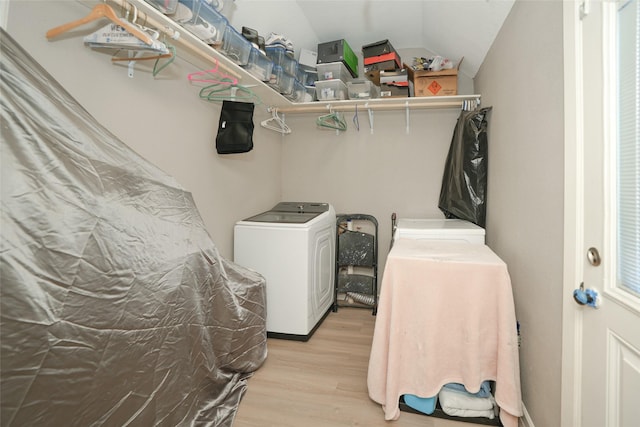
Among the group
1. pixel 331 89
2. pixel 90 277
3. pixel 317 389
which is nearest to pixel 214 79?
pixel 331 89

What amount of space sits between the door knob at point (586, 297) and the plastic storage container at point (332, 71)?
7.96 ft

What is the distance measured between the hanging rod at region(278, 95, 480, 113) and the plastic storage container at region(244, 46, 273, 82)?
63 cm

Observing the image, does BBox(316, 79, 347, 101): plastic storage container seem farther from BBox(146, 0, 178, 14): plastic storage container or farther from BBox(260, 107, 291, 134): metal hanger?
→ BBox(146, 0, 178, 14): plastic storage container

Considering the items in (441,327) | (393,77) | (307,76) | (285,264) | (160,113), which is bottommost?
(441,327)

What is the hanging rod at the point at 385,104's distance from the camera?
2.71 metres

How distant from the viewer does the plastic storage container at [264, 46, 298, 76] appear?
240 centimetres

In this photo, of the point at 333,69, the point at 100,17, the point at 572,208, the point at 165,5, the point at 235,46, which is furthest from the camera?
the point at 333,69

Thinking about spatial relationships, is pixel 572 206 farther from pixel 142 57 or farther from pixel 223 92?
pixel 223 92

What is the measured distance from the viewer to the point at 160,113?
5.88 ft

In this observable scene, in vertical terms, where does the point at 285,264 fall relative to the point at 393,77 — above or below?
below

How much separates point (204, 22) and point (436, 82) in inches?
77.2

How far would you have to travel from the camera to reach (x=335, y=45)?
9.12 feet

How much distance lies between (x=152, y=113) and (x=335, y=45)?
1753mm

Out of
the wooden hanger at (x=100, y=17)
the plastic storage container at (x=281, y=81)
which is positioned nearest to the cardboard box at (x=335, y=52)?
the plastic storage container at (x=281, y=81)
